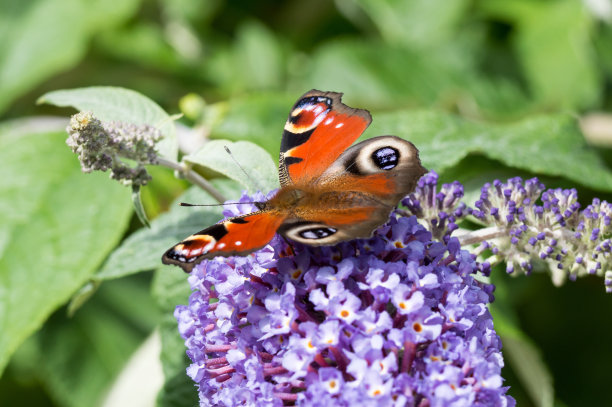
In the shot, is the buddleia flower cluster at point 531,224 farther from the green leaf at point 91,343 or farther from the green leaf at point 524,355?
the green leaf at point 91,343

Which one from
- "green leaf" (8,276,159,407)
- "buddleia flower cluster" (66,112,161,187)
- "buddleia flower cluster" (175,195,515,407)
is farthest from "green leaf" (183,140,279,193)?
"green leaf" (8,276,159,407)

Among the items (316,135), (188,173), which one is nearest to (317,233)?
(316,135)

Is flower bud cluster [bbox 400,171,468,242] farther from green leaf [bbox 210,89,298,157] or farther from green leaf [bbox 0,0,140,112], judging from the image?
green leaf [bbox 0,0,140,112]

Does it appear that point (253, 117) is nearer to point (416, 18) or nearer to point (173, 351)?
point (173, 351)

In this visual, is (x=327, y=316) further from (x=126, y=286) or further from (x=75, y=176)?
(x=126, y=286)

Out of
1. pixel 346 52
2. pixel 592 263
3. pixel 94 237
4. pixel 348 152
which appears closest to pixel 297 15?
pixel 346 52
